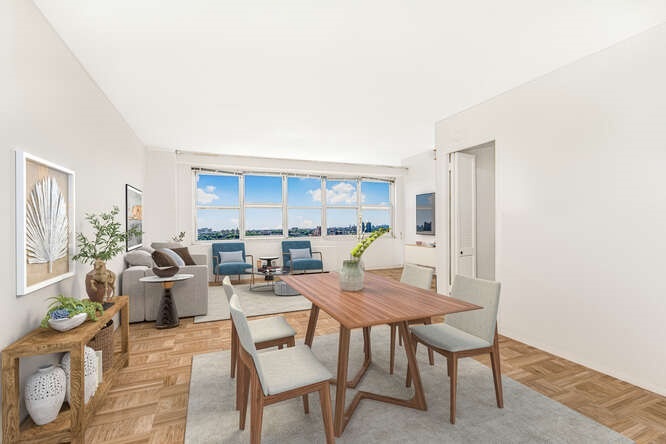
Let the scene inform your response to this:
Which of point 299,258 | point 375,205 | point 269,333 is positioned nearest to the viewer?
point 269,333

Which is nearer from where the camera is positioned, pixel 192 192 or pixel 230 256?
pixel 230 256

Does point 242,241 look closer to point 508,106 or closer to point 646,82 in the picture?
point 508,106

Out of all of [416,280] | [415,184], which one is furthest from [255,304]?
[415,184]

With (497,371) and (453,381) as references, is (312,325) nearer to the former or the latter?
(453,381)

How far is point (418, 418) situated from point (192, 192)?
609 cm

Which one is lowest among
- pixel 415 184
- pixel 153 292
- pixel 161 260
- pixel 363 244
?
pixel 153 292

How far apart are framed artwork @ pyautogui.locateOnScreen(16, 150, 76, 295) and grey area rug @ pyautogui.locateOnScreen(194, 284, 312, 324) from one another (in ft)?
6.38

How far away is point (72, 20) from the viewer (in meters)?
2.17

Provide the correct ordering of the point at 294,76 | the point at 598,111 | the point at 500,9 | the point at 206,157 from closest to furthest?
1. the point at 500,9
2. the point at 598,111
3. the point at 294,76
4. the point at 206,157

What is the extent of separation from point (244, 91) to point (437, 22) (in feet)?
6.71

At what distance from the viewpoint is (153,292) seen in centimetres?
395

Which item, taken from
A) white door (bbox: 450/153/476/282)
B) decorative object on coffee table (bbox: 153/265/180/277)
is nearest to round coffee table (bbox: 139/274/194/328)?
decorative object on coffee table (bbox: 153/265/180/277)

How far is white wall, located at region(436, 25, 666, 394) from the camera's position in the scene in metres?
2.36

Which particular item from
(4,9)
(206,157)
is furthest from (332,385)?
(206,157)
